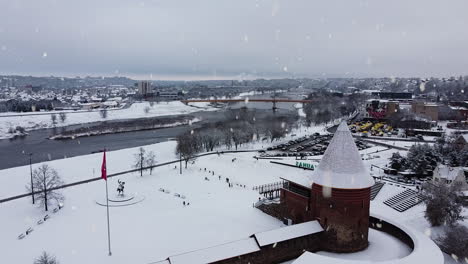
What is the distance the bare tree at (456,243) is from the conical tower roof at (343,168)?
6.82 m

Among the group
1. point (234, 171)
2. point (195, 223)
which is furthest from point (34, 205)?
point (234, 171)

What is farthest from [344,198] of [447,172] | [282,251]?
[447,172]

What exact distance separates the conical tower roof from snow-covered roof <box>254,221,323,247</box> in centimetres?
247

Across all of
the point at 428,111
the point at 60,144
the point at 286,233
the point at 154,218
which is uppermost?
the point at 428,111

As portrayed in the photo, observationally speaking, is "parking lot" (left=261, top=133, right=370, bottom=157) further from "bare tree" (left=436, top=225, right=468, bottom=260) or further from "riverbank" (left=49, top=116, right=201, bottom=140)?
"riverbank" (left=49, top=116, right=201, bottom=140)

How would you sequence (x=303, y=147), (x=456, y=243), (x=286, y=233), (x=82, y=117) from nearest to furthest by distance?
(x=286, y=233)
(x=456, y=243)
(x=303, y=147)
(x=82, y=117)

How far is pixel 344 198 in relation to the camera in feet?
60.1

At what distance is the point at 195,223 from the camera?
24.1 m

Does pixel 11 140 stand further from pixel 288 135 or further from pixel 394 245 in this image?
pixel 394 245

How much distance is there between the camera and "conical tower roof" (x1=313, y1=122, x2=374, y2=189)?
18297mm

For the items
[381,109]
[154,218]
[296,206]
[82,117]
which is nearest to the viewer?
[296,206]

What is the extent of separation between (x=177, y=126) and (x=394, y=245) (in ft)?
249

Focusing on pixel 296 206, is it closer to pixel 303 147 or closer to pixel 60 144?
pixel 303 147

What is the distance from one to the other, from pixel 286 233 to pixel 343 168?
4731mm
